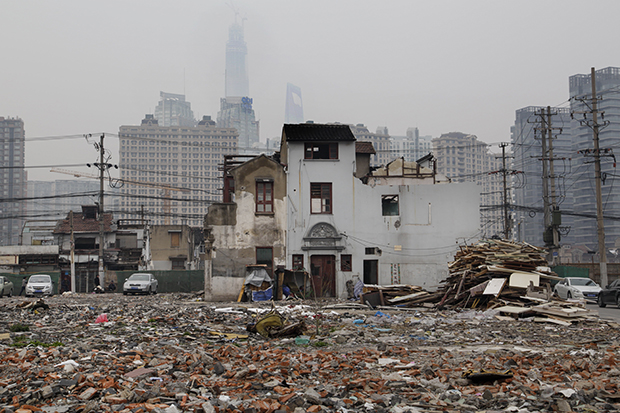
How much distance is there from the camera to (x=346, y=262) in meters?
32.3

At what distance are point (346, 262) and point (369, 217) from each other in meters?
3.14

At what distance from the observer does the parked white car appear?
87.3ft

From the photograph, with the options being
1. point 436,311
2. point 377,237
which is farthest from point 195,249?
point 436,311

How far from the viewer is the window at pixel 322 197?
107 ft

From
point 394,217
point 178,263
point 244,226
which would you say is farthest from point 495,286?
point 178,263

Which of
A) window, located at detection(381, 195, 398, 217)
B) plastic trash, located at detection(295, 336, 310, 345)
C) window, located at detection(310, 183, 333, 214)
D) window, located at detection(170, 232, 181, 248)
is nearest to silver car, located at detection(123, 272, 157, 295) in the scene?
window, located at detection(310, 183, 333, 214)

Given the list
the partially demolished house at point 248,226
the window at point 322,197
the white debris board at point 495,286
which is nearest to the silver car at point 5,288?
the partially demolished house at point 248,226

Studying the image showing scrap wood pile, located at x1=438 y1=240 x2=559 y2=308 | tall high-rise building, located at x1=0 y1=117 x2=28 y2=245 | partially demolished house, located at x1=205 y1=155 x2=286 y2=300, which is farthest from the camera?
tall high-rise building, located at x1=0 y1=117 x2=28 y2=245

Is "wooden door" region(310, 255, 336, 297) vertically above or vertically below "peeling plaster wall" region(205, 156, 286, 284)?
below

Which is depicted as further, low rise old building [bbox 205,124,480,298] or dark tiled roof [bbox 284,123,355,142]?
dark tiled roof [bbox 284,123,355,142]

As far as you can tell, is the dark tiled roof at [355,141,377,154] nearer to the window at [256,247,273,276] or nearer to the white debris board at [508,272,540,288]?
the window at [256,247,273,276]

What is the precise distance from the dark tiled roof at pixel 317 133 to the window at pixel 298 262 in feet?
23.5

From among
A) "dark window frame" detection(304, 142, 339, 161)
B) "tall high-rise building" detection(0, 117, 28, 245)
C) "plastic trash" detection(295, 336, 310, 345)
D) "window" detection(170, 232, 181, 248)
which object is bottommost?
"plastic trash" detection(295, 336, 310, 345)

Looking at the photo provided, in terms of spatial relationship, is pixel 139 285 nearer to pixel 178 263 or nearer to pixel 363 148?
pixel 363 148
